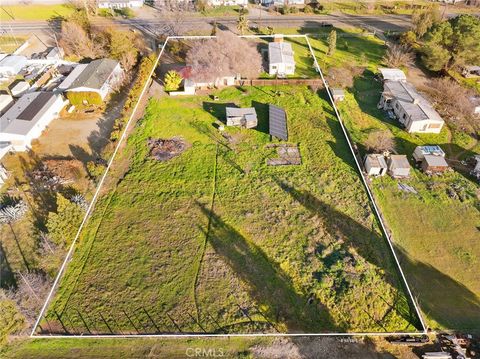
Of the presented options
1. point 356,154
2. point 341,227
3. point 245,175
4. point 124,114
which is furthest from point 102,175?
point 356,154

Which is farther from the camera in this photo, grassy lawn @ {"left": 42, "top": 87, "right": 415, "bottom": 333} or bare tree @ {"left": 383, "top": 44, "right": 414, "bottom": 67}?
bare tree @ {"left": 383, "top": 44, "right": 414, "bottom": 67}

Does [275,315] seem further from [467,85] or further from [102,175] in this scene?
[467,85]

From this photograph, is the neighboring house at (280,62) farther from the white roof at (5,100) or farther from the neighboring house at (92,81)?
the white roof at (5,100)

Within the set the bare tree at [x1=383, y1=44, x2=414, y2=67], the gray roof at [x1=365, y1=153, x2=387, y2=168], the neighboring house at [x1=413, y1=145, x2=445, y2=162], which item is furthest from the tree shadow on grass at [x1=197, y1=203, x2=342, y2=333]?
the bare tree at [x1=383, y1=44, x2=414, y2=67]

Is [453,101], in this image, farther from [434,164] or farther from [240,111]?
[240,111]

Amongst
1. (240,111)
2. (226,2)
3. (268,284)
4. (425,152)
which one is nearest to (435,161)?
(425,152)
